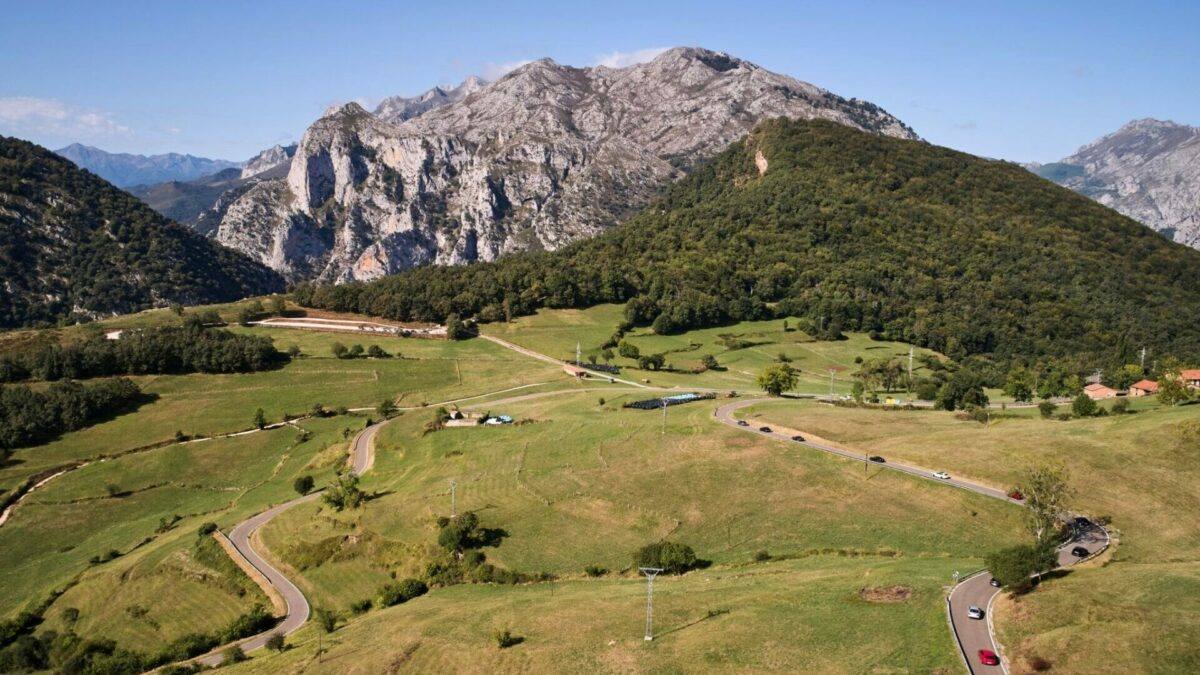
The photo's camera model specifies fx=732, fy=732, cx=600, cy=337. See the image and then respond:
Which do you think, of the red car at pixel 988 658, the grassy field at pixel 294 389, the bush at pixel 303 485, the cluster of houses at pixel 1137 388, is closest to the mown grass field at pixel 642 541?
the red car at pixel 988 658

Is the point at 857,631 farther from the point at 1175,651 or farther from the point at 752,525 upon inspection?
the point at 752,525

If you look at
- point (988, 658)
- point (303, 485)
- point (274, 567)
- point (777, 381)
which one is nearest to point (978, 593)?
point (988, 658)

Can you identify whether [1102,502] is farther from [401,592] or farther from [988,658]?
[401,592]

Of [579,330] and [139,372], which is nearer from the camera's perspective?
[139,372]

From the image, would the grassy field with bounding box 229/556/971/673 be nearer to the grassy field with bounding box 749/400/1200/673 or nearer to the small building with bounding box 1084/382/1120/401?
the grassy field with bounding box 749/400/1200/673

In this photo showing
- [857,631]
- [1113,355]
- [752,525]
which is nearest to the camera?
[857,631]

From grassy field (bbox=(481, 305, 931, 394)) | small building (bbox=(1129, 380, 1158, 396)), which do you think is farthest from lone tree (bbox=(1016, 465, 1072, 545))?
small building (bbox=(1129, 380, 1158, 396))

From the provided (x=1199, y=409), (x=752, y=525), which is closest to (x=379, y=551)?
(x=752, y=525)
